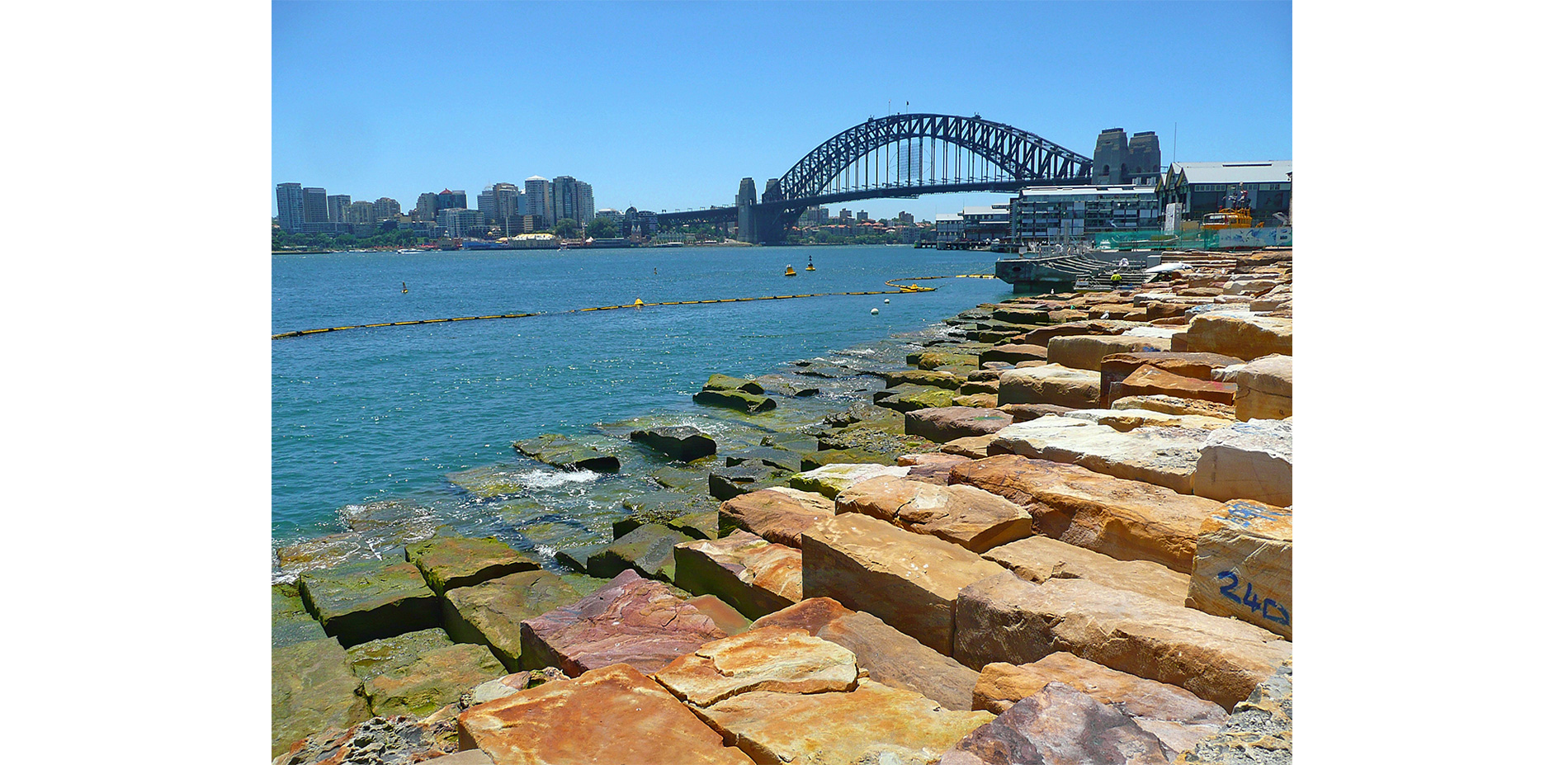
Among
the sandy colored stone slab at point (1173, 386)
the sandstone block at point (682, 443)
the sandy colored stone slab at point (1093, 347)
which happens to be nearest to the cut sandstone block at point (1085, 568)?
the sandy colored stone slab at point (1173, 386)

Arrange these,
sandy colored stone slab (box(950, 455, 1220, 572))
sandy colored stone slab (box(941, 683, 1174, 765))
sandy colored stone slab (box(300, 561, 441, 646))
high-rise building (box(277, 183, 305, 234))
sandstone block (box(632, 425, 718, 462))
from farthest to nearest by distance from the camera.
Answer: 1. high-rise building (box(277, 183, 305, 234))
2. sandstone block (box(632, 425, 718, 462))
3. sandy colored stone slab (box(300, 561, 441, 646))
4. sandy colored stone slab (box(950, 455, 1220, 572))
5. sandy colored stone slab (box(941, 683, 1174, 765))

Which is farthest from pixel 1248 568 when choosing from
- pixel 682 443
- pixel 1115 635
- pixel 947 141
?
pixel 947 141

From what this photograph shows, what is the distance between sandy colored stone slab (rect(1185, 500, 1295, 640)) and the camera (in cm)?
234

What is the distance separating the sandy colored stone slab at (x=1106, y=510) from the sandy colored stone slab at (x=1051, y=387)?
9.36 ft

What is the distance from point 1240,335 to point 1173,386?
1.21 m

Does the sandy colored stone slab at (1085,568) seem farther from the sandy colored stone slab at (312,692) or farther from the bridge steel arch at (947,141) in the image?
the bridge steel arch at (947,141)

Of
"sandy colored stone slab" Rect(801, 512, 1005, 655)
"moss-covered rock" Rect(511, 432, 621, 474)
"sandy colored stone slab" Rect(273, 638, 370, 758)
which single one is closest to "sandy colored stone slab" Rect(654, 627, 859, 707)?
"sandy colored stone slab" Rect(801, 512, 1005, 655)

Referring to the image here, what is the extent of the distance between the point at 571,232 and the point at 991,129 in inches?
2208

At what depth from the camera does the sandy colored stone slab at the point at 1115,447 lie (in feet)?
11.9

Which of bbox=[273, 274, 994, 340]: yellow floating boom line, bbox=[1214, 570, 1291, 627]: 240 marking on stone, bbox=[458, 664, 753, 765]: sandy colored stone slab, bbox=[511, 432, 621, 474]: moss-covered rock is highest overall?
bbox=[273, 274, 994, 340]: yellow floating boom line

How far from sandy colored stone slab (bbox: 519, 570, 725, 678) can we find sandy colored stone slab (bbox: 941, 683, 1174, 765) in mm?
1456

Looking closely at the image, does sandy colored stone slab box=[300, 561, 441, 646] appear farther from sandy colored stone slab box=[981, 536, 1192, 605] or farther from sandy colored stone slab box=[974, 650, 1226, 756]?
sandy colored stone slab box=[974, 650, 1226, 756]

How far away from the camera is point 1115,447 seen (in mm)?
4031
